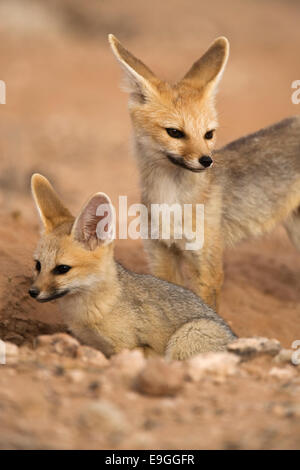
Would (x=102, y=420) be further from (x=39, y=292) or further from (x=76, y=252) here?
(x=76, y=252)

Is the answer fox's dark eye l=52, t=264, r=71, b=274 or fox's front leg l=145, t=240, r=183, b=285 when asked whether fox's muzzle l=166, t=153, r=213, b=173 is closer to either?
fox's front leg l=145, t=240, r=183, b=285

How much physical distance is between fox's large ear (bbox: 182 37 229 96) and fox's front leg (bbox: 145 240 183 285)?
1497mm

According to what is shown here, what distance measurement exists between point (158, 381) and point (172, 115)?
2893mm

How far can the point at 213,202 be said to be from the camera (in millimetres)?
6406

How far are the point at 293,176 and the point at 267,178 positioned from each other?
28 cm

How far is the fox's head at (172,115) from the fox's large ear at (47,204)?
1.04 metres

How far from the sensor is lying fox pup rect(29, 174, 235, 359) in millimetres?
4836

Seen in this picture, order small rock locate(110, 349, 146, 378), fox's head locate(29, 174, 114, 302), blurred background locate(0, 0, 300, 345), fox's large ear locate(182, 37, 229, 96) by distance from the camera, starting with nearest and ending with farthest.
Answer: small rock locate(110, 349, 146, 378), fox's head locate(29, 174, 114, 302), fox's large ear locate(182, 37, 229, 96), blurred background locate(0, 0, 300, 345)

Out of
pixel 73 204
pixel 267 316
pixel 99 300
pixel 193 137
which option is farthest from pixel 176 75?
pixel 99 300

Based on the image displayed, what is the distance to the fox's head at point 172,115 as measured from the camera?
5.68m

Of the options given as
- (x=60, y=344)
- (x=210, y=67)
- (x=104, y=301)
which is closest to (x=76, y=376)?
(x=60, y=344)

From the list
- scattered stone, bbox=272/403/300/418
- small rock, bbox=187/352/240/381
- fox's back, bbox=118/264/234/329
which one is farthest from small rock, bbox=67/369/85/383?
fox's back, bbox=118/264/234/329

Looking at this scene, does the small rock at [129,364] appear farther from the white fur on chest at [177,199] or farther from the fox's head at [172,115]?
the white fur on chest at [177,199]

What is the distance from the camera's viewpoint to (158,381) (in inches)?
137
